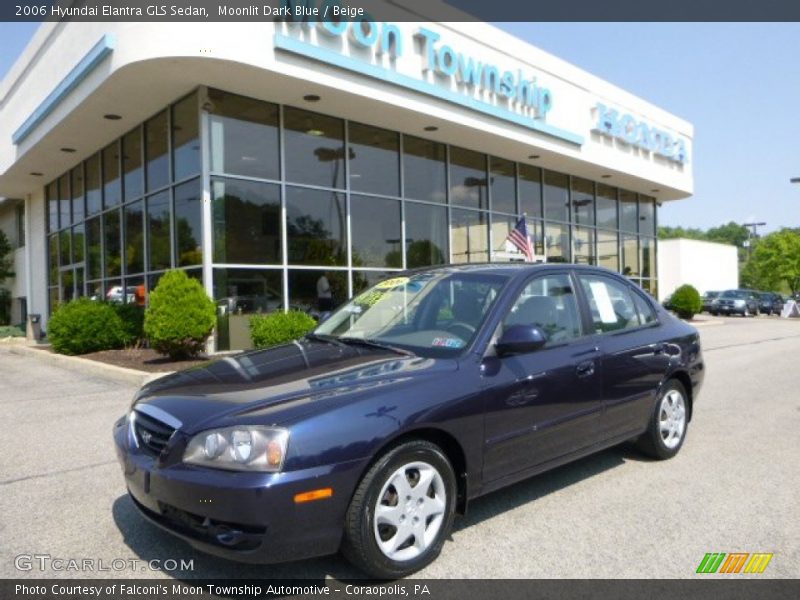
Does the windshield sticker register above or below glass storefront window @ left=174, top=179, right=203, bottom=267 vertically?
below

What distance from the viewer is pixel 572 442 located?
4164mm

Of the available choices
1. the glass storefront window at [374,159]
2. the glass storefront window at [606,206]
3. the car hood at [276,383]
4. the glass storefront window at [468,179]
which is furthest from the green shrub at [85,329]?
the glass storefront window at [606,206]

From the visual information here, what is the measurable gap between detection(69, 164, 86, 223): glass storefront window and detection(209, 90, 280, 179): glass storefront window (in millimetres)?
7634

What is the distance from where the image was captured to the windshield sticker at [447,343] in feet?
12.3

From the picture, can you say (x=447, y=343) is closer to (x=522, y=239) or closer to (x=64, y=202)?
→ (x=522, y=239)

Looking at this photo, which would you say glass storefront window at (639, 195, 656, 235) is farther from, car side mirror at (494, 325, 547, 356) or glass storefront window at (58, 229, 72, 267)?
car side mirror at (494, 325, 547, 356)

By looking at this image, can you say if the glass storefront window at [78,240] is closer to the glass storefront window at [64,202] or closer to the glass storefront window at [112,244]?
the glass storefront window at [64,202]

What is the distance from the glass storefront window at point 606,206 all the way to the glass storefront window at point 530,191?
3.79m

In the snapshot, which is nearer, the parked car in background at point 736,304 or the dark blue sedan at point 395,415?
the dark blue sedan at point 395,415

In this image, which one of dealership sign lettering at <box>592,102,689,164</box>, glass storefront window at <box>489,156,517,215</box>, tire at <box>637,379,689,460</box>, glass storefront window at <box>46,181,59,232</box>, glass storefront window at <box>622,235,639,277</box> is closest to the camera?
tire at <box>637,379,689,460</box>

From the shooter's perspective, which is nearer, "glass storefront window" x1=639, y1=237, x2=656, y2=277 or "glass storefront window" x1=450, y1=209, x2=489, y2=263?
"glass storefront window" x1=450, y1=209, x2=489, y2=263

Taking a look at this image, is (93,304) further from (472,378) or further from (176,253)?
(472,378)

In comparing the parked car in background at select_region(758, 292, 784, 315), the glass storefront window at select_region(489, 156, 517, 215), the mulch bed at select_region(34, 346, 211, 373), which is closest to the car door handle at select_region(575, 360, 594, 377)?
the mulch bed at select_region(34, 346, 211, 373)

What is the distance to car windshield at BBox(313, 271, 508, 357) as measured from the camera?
3.88 m
